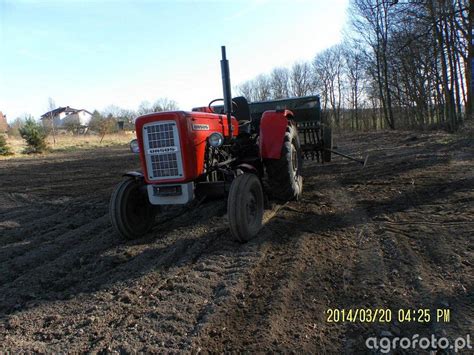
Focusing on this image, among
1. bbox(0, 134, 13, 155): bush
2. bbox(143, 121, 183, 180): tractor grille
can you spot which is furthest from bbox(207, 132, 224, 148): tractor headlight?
bbox(0, 134, 13, 155): bush

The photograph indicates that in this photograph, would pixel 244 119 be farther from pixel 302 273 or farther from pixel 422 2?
pixel 422 2

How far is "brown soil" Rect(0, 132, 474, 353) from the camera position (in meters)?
2.48

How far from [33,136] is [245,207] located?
21.9 meters

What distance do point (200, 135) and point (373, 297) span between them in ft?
8.72

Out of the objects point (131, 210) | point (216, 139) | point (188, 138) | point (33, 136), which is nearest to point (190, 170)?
point (188, 138)

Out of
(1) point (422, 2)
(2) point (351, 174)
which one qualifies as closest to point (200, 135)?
(2) point (351, 174)

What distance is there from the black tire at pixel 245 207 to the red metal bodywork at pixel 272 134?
2.82 feet

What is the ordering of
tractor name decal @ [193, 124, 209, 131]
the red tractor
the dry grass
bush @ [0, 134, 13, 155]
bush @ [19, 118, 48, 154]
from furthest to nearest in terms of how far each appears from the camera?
the dry grass
bush @ [19, 118, 48, 154]
bush @ [0, 134, 13, 155]
tractor name decal @ [193, 124, 209, 131]
the red tractor

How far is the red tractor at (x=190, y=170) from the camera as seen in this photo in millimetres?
4242

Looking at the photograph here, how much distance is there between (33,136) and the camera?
22078 millimetres

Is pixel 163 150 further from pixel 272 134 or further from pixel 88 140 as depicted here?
pixel 88 140

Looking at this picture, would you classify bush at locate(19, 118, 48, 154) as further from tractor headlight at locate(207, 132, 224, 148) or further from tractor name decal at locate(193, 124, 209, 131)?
tractor headlight at locate(207, 132, 224, 148)

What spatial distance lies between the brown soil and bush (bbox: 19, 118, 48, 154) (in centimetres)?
1822

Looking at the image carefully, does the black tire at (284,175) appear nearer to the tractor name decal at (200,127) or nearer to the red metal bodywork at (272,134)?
the red metal bodywork at (272,134)
